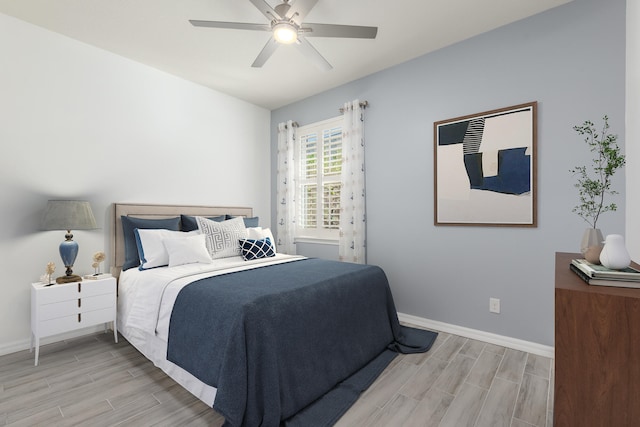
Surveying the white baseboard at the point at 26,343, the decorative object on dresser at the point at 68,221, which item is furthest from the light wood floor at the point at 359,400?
the decorative object on dresser at the point at 68,221

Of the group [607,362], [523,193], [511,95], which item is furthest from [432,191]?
[607,362]

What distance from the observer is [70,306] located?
2418 mm

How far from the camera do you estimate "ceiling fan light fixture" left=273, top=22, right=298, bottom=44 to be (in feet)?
6.77

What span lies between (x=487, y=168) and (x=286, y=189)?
2.55 m

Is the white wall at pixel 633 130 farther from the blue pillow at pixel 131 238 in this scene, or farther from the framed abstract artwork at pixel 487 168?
the blue pillow at pixel 131 238

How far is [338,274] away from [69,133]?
2741 mm

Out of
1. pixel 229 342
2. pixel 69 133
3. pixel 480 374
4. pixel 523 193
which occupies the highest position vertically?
pixel 69 133

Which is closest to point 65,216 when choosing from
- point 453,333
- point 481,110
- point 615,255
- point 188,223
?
point 188,223

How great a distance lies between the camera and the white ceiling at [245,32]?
2.33m

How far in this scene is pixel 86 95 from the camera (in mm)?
2834

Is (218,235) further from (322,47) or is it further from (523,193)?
(523,193)

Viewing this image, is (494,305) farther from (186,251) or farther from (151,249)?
(151,249)

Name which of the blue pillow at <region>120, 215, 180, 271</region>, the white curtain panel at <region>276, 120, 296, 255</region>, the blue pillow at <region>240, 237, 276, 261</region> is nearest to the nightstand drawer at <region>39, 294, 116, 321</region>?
the blue pillow at <region>120, 215, 180, 271</region>

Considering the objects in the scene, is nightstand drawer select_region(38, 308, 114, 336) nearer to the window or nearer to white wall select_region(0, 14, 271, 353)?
white wall select_region(0, 14, 271, 353)
